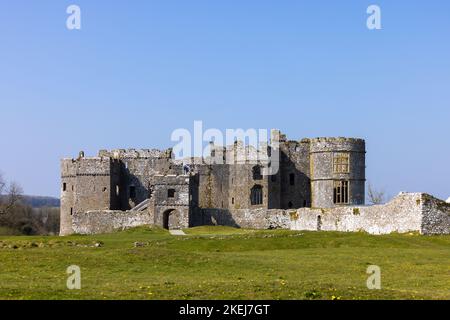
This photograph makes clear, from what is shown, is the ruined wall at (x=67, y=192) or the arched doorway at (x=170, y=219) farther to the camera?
the ruined wall at (x=67, y=192)

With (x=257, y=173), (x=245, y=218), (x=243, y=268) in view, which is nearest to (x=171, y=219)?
(x=245, y=218)

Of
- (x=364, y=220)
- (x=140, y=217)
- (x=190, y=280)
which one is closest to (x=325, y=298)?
(x=190, y=280)

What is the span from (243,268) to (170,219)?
154 feet

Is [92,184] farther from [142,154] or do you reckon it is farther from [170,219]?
[170,219]

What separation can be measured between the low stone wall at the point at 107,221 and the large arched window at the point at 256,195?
12488 mm

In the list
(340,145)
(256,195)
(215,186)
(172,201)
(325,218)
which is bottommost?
(325,218)

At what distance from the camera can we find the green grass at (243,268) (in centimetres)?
2784

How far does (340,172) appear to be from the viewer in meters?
91.8

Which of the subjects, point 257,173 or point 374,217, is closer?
point 374,217

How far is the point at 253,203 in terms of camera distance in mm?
92875

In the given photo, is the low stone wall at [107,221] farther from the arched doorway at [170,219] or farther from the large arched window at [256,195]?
the large arched window at [256,195]

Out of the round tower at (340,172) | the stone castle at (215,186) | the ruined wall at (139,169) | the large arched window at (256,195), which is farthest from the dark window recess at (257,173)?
the ruined wall at (139,169)

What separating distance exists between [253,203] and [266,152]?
539cm

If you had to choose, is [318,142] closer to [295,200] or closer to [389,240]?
[295,200]
